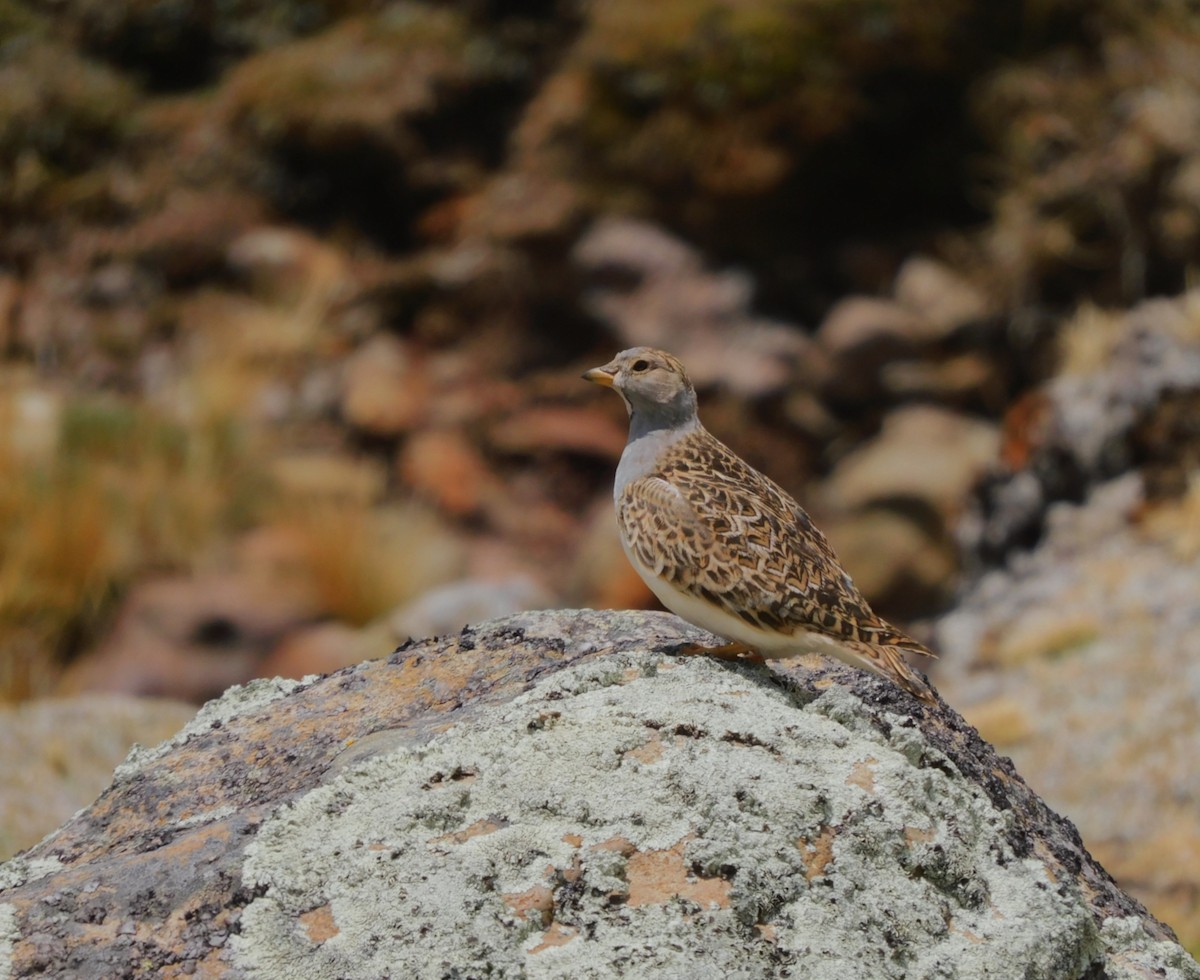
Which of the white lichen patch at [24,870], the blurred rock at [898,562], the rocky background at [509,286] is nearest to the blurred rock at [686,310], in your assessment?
→ the rocky background at [509,286]

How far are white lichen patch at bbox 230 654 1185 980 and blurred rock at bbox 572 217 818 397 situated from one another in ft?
46.4

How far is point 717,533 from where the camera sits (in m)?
5.01

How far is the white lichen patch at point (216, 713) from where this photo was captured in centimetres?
457

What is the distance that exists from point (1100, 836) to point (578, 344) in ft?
38.0

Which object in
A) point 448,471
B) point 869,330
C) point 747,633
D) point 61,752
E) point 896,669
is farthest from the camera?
point 869,330

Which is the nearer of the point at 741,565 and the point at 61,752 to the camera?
the point at 741,565

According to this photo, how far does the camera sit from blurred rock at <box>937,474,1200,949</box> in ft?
27.2

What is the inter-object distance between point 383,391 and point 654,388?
43.6 feet

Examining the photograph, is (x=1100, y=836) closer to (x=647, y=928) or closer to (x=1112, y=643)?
(x=1112, y=643)

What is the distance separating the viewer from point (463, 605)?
1367 centimetres

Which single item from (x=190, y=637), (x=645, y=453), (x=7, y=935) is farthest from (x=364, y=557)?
(x=7, y=935)

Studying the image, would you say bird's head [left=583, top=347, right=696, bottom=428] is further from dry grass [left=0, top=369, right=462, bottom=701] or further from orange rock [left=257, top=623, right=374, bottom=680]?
dry grass [left=0, top=369, right=462, bottom=701]

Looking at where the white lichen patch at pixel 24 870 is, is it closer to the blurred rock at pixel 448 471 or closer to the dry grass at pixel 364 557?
the dry grass at pixel 364 557

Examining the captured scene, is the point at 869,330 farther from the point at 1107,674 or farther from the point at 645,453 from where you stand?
the point at 645,453
